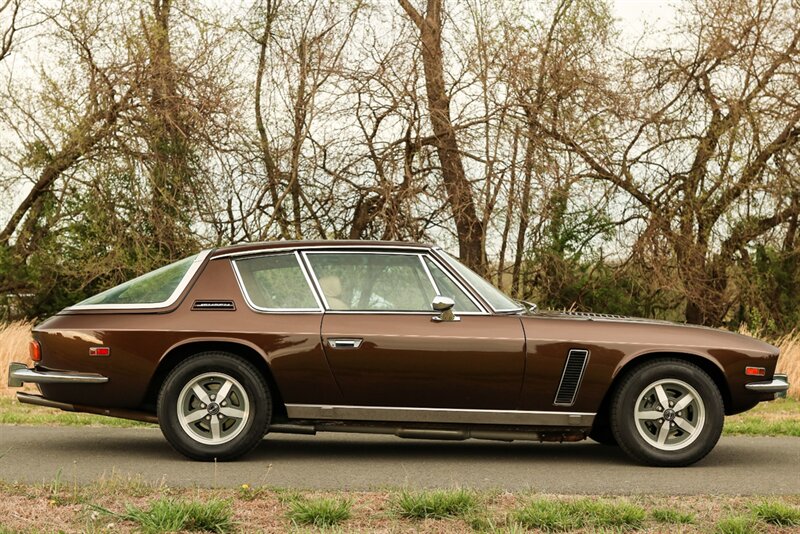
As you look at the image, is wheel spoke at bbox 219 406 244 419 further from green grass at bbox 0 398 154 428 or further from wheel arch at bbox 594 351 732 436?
green grass at bbox 0 398 154 428

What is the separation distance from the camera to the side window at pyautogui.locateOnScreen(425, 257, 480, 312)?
25.7 ft

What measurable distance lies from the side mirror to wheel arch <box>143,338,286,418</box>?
4.13 feet

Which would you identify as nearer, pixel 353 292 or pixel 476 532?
pixel 476 532

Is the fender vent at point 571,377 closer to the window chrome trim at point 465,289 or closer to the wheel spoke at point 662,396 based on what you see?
the wheel spoke at point 662,396

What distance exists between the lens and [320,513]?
18.1 feet

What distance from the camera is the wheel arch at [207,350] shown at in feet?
25.3

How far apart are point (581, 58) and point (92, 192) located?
8992 mm

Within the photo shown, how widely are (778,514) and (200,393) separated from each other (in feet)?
13.0

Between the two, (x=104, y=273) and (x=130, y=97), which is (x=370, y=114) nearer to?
(x=130, y=97)

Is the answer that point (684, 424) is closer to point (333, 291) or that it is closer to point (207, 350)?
point (333, 291)

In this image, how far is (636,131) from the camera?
19609 millimetres

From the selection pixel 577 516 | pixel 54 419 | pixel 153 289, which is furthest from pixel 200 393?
pixel 54 419

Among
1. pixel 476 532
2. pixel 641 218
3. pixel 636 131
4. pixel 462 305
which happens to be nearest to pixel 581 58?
pixel 636 131

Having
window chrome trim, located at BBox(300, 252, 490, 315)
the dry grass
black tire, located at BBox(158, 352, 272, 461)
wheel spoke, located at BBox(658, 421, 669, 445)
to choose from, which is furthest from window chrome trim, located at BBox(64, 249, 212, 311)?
the dry grass
